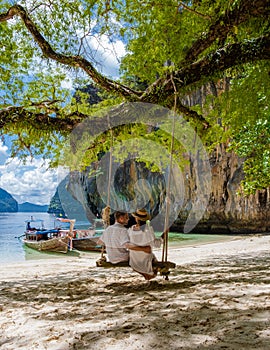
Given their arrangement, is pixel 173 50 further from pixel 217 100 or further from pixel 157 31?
pixel 217 100

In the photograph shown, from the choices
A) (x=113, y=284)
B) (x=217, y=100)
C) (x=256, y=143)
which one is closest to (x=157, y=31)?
(x=217, y=100)

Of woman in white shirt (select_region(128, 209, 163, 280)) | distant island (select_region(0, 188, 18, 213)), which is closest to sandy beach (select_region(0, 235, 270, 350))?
woman in white shirt (select_region(128, 209, 163, 280))

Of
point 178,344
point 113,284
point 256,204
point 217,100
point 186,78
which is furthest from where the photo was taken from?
point 256,204

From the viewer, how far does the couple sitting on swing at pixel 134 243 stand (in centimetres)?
345

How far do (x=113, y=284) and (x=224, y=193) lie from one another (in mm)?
19791

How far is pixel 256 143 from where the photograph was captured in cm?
889

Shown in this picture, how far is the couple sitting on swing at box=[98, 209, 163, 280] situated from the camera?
345 cm

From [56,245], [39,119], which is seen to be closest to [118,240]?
[39,119]

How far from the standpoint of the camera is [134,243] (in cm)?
348

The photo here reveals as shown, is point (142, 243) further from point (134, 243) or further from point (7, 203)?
point (7, 203)

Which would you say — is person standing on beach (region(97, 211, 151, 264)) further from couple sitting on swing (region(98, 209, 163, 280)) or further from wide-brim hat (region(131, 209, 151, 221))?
wide-brim hat (region(131, 209, 151, 221))

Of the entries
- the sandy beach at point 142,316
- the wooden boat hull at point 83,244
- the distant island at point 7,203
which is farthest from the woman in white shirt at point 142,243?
the distant island at point 7,203

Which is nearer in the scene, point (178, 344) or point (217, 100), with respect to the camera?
point (178, 344)

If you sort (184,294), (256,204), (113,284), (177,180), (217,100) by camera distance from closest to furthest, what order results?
(184,294), (113,284), (217,100), (256,204), (177,180)
